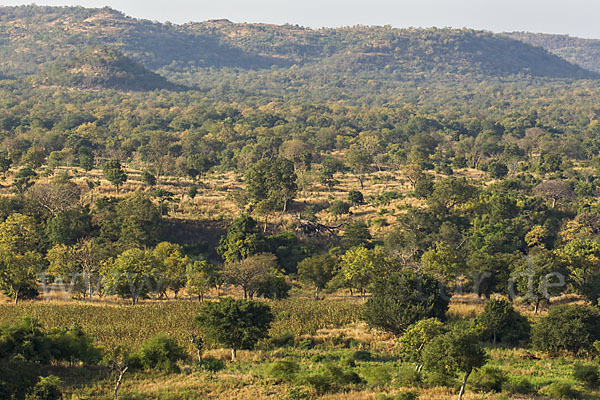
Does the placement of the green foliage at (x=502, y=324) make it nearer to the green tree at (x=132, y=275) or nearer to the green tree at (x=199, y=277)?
the green tree at (x=199, y=277)

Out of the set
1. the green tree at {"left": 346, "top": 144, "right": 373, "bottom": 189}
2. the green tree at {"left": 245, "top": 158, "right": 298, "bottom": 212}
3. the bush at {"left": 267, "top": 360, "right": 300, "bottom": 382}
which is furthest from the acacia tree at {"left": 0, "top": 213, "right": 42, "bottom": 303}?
the green tree at {"left": 346, "top": 144, "right": 373, "bottom": 189}

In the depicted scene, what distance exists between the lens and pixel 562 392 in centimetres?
3080

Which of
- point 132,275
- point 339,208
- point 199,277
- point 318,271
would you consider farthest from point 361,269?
point 339,208

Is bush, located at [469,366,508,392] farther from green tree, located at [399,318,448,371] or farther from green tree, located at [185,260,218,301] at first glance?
green tree, located at [185,260,218,301]

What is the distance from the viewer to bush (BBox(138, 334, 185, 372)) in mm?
34719

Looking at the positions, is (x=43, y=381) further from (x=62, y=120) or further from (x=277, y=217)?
(x=62, y=120)

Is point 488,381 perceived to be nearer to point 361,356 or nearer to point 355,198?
point 361,356

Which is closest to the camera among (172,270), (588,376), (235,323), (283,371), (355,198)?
(283,371)

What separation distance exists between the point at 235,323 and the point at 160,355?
547cm

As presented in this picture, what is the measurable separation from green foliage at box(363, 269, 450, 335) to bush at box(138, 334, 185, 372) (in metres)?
16.3

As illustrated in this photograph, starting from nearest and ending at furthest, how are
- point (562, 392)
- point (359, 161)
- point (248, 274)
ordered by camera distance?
1. point (562, 392)
2. point (248, 274)
3. point (359, 161)

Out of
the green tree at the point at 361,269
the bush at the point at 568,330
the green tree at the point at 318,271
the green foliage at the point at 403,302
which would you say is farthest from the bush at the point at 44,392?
the bush at the point at 568,330

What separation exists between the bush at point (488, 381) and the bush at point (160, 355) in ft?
57.8

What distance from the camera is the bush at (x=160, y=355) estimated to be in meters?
34.7
